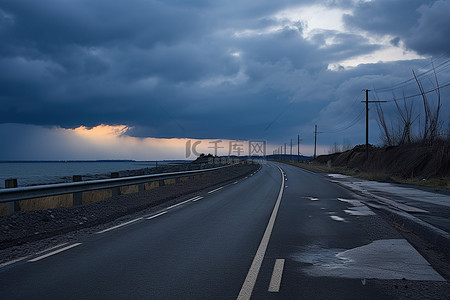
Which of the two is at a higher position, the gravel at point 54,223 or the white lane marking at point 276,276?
the white lane marking at point 276,276

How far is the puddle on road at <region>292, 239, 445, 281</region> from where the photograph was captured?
19.1ft

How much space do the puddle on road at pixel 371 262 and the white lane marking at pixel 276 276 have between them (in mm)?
367

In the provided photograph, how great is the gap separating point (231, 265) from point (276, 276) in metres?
0.88

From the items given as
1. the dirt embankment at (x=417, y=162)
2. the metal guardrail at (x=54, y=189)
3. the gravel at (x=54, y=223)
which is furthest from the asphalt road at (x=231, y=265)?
the dirt embankment at (x=417, y=162)

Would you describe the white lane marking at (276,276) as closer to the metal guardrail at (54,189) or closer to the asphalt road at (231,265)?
the asphalt road at (231,265)

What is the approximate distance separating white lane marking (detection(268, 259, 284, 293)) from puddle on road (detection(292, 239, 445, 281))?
37cm

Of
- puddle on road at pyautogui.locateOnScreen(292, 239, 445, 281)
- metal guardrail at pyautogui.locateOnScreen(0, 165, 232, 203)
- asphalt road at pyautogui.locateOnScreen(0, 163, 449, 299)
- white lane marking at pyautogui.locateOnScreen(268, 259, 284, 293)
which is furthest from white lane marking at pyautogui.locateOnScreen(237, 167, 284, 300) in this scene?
metal guardrail at pyautogui.locateOnScreen(0, 165, 232, 203)

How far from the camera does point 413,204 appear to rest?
46.9 feet

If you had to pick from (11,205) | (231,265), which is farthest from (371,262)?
(11,205)

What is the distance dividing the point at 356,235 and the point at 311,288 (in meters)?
4.12

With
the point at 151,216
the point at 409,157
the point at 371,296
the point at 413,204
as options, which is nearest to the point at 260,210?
the point at 151,216

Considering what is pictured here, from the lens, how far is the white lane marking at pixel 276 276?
519 centimetres

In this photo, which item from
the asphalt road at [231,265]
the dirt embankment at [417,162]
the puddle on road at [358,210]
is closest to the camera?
the asphalt road at [231,265]

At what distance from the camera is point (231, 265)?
20.8 ft
